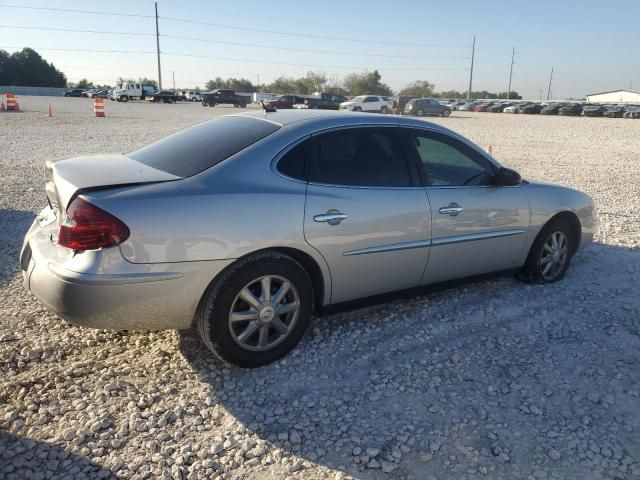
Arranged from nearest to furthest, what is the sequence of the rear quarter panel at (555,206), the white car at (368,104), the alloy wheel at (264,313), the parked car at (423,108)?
the alloy wheel at (264,313) → the rear quarter panel at (555,206) → the white car at (368,104) → the parked car at (423,108)

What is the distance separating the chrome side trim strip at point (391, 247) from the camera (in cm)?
356

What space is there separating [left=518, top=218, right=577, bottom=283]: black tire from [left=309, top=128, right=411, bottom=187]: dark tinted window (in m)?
1.67

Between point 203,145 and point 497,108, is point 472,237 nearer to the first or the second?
point 203,145

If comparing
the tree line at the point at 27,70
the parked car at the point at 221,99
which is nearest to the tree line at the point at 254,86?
the tree line at the point at 27,70

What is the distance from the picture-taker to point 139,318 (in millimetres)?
2965

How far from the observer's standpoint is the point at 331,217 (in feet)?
11.2

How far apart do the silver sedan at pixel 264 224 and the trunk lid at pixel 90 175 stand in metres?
0.01

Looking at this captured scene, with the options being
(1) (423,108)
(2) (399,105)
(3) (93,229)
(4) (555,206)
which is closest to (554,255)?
(4) (555,206)

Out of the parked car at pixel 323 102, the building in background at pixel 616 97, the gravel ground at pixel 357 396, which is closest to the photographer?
the gravel ground at pixel 357 396

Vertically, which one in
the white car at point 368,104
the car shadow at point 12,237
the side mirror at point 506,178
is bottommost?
the car shadow at point 12,237

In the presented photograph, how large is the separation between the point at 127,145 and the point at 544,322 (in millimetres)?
14258

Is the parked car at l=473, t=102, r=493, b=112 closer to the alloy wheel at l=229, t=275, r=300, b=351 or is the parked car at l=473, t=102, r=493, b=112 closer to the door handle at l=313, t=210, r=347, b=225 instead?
the door handle at l=313, t=210, r=347, b=225

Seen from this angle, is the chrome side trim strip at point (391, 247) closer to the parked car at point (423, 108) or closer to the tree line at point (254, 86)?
the parked car at point (423, 108)

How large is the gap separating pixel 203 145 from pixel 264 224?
33.3 inches
